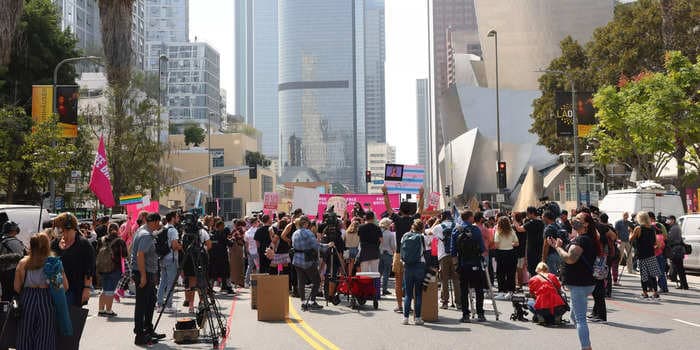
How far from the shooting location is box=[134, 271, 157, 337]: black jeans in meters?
11.1

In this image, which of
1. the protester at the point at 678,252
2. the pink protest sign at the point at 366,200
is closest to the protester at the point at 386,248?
the protester at the point at 678,252

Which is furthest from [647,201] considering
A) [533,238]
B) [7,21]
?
[7,21]

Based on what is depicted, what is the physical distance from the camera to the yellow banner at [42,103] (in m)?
32.4

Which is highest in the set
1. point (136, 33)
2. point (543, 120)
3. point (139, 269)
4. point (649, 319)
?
point (136, 33)

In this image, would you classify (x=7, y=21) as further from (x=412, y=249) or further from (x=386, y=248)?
(x=412, y=249)

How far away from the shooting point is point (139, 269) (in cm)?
1096

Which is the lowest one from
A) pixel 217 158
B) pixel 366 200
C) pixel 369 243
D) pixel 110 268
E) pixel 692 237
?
pixel 110 268

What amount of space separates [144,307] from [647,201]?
67.7ft

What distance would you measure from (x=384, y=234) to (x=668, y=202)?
14318 mm

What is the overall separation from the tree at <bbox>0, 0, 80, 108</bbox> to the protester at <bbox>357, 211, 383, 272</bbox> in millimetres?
28670

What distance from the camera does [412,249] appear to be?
1293cm

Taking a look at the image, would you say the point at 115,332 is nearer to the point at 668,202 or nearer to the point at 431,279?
the point at 431,279

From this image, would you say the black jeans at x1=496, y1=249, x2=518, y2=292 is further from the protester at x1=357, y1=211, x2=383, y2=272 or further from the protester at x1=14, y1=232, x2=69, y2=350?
the protester at x1=14, y1=232, x2=69, y2=350

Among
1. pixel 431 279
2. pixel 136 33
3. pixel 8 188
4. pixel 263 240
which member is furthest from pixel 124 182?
pixel 136 33
